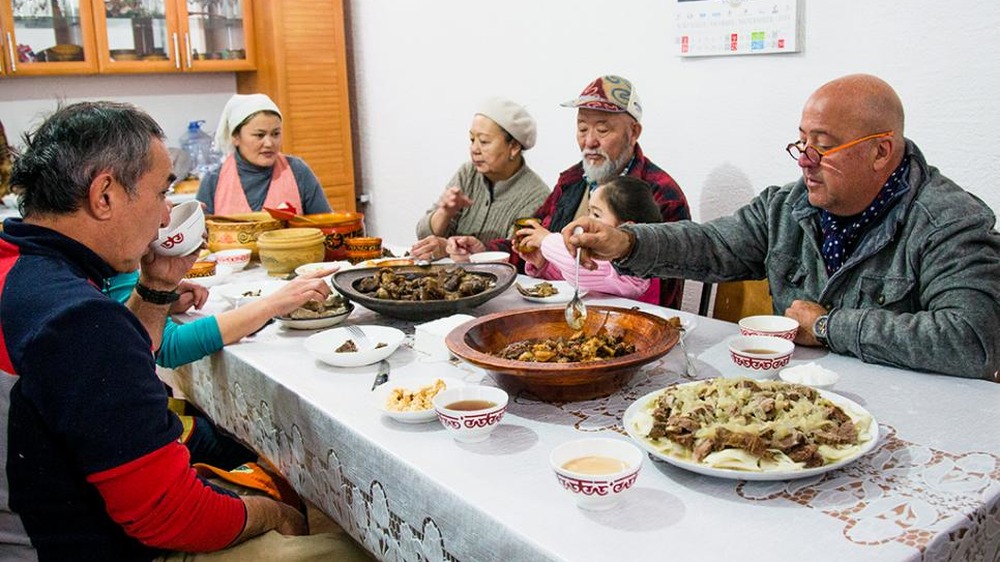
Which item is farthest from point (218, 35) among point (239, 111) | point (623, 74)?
point (623, 74)

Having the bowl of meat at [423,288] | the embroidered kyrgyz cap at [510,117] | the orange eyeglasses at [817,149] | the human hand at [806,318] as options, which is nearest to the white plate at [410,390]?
the bowl of meat at [423,288]

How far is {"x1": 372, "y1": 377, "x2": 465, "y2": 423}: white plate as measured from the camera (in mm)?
1477

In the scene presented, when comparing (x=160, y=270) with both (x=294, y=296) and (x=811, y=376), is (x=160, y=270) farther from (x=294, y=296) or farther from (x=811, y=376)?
(x=811, y=376)

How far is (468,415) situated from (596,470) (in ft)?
0.80

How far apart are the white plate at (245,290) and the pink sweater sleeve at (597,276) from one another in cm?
77

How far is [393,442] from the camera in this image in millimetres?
1428

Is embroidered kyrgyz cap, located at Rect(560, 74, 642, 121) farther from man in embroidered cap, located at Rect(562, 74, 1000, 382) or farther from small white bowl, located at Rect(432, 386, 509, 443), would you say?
small white bowl, located at Rect(432, 386, 509, 443)

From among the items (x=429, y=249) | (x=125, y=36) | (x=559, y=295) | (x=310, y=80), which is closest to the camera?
(x=559, y=295)

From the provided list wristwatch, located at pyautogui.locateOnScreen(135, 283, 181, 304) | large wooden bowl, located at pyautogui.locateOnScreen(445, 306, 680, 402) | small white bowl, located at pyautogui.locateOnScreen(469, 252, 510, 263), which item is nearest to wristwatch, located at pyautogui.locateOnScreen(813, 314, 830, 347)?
large wooden bowl, located at pyautogui.locateOnScreen(445, 306, 680, 402)

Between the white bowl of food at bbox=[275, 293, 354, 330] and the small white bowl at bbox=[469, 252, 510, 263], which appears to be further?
the small white bowl at bbox=[469, 252, 510, 263]

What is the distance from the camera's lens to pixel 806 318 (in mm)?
1835

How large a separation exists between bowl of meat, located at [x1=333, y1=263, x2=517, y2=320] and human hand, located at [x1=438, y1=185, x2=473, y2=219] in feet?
3.26

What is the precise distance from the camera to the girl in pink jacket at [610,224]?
238 cm

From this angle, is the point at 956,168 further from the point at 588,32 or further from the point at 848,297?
the point at 588,32
